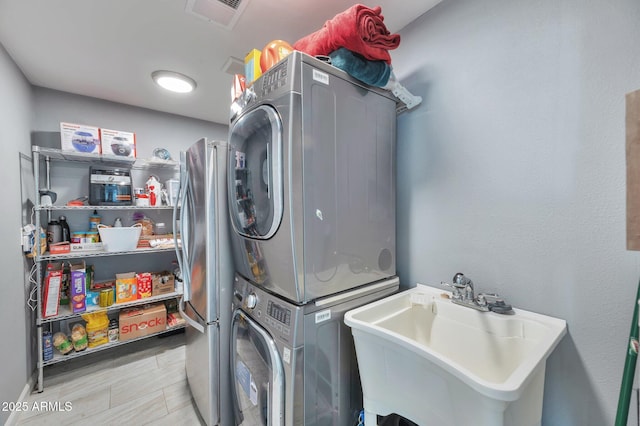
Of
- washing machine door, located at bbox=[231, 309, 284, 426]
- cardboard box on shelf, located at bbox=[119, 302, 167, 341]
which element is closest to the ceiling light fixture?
washing machine door, located at bbox=[231, 309, 284, 426]

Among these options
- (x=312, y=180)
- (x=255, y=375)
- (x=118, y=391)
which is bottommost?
(x=118, y=391)

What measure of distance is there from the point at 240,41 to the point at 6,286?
86.0 inches

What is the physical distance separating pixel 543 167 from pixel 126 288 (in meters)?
3.23

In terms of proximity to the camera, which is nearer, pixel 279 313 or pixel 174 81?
pixel 279 313

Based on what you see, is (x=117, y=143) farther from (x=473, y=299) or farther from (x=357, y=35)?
(x=473, y=299)

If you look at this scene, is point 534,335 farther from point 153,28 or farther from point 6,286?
point 6,286

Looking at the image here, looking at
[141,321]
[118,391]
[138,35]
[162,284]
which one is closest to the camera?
[138,35]

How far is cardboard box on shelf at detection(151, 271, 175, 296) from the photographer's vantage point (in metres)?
2.54

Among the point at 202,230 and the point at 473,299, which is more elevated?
the point at 202,230

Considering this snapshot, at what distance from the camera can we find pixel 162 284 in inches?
102

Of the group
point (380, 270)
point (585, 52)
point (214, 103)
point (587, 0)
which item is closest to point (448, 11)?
point (587, 0)

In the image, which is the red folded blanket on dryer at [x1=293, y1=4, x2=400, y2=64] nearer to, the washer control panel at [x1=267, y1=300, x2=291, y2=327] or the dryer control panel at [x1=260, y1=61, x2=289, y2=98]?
the dryer control panel at [x1=260, y1=61, x2=289, y2=98]

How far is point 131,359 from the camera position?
2.34 meters

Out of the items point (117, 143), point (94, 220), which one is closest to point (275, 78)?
point (117, 143)
